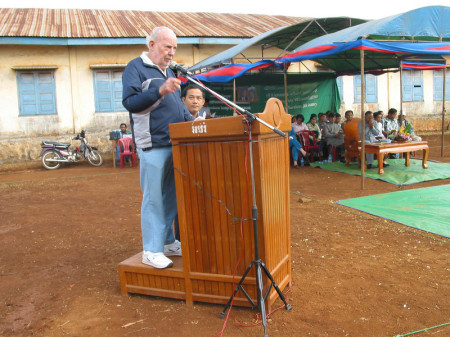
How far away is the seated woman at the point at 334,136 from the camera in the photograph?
408 inches

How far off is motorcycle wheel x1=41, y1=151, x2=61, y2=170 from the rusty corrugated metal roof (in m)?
3.47

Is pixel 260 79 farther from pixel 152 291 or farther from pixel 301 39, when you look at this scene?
pixel 152 291

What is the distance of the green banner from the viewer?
12.4 metres

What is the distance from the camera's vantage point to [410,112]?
16484 mm

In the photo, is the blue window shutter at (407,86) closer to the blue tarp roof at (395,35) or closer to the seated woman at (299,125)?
the seated woman at (299,125)

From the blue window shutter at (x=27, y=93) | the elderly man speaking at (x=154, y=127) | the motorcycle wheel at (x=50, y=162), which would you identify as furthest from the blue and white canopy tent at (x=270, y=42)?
the elderly man speaking at (x=154, y=127)

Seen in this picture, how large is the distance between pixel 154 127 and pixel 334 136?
8.36 m

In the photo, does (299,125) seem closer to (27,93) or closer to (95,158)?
(95,158)

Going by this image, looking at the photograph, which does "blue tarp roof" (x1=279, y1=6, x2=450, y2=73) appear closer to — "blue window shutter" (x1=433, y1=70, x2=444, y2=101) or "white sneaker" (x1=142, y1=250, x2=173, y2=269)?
"white sneaker" (x1=142, y1=250, x2=173, y2=269)

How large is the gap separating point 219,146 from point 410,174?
6319 mm

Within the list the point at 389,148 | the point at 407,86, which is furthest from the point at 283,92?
the point at 407,86

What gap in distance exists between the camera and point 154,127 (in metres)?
2.85

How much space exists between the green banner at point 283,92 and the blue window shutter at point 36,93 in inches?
193

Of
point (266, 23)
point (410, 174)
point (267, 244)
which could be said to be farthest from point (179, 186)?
point (266, 23)
